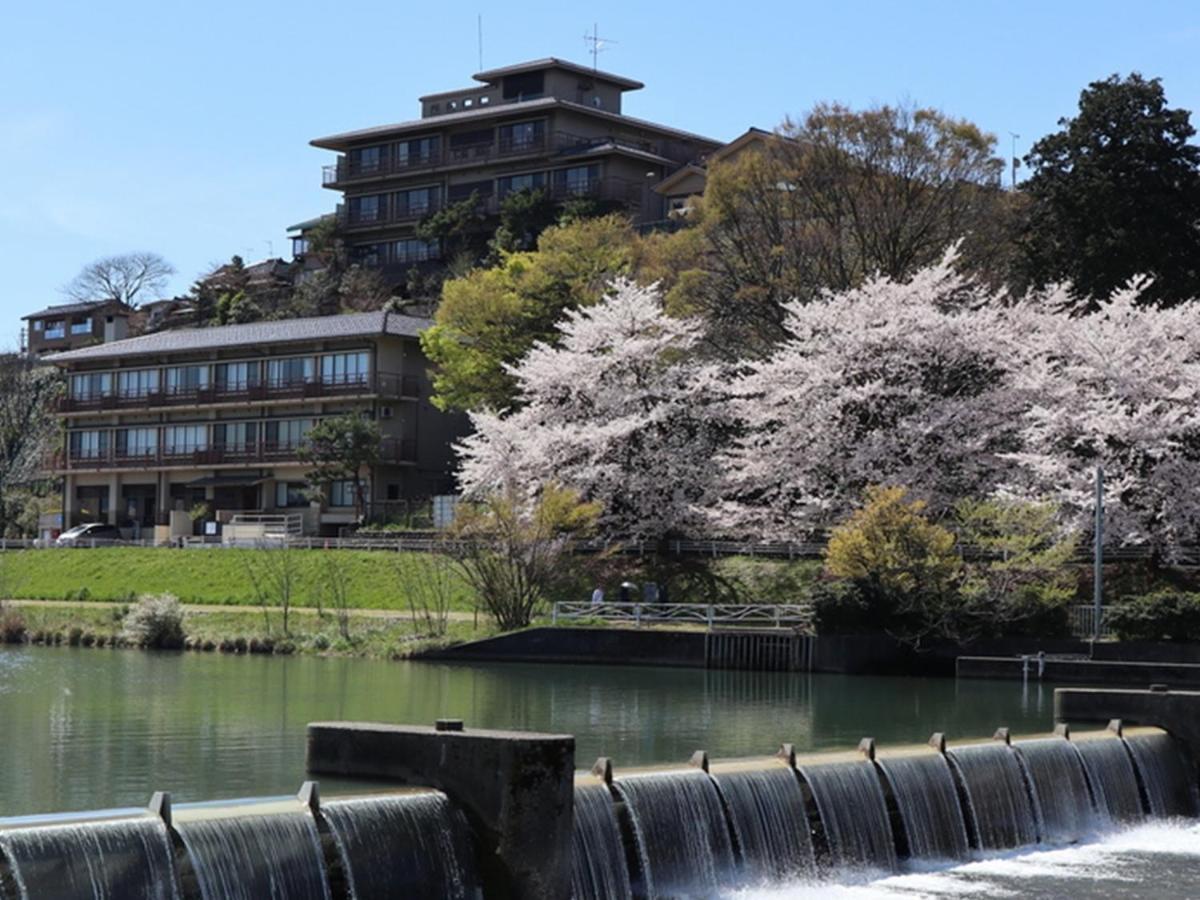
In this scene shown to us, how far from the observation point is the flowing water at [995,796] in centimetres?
2531

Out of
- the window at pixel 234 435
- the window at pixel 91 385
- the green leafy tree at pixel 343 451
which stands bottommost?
the green leafy tree at pixel 343 451

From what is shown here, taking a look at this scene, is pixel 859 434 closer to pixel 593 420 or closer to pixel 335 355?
pixel 593 420

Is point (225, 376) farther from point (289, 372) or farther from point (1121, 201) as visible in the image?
point (1121, 201)

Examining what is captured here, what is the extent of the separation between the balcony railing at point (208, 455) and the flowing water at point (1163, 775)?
2326 inches

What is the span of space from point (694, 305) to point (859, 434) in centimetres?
1079

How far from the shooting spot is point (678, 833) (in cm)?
2180

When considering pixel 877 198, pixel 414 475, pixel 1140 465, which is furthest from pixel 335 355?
pixel 1140 465

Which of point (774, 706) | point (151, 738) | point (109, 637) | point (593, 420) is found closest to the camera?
point (151, 738)

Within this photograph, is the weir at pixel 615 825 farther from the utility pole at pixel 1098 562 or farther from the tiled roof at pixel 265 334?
the tiled roof at pixel 265 334

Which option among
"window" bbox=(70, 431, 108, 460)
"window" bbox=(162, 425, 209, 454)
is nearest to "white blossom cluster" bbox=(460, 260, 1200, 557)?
"window" bbox=(162, 425, 209, 454)

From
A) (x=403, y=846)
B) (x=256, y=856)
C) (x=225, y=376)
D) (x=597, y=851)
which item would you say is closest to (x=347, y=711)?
(x=597, y=851)

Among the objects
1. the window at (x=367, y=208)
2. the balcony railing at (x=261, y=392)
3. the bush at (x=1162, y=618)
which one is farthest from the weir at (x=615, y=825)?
the window at (x=367, y=208)

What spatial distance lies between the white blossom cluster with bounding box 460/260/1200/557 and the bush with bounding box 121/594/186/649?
42.8 feet

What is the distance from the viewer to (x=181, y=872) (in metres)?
17.4
